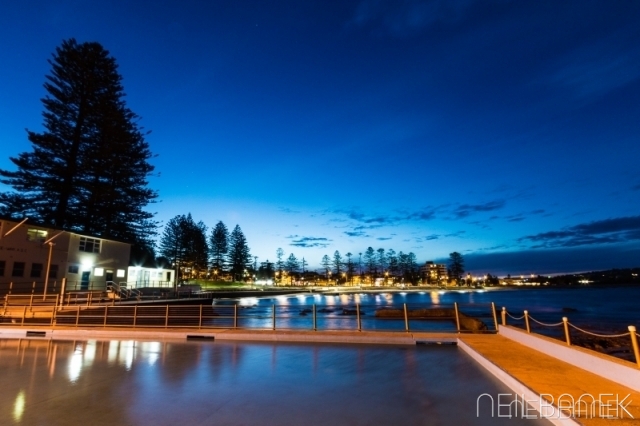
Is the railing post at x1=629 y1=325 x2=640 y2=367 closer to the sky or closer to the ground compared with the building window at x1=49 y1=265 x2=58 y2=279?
closer to the ground

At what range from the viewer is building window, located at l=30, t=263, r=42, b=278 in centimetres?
2908

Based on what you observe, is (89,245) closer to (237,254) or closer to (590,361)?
(590,361)

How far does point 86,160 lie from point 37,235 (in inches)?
745

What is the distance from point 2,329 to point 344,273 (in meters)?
177

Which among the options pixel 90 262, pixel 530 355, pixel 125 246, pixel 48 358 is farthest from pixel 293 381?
pixel 125 246

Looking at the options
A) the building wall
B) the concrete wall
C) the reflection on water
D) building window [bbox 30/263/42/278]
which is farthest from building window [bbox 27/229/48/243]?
the concrete wall

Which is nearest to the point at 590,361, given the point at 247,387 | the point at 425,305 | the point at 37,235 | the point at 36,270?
the point at 247,387

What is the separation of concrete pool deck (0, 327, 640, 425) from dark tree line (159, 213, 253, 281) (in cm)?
6641

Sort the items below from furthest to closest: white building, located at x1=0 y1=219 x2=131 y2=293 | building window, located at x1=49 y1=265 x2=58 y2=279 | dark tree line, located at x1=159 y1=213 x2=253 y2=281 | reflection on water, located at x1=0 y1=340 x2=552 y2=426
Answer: dark tree line, located at x1=159 y1=213 x2=253 y2=281, building window, located at x1=49 y1=265 x2=58 y2=279, white building, located at x1=0 y1=219 x2=131 y2=293, reflection on water, located at x1=0 y1=340 x2=552 y2=426

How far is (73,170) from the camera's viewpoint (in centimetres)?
4412

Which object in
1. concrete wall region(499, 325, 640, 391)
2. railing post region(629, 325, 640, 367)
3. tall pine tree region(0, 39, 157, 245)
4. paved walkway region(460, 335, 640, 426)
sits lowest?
paved walkway region(460, 335, 640, 426)

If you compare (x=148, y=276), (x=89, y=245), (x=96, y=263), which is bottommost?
(x=148, y=276)

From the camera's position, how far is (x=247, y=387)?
7.15 m

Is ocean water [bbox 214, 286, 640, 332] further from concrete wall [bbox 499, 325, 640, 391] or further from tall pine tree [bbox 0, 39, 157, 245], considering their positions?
tall pine tree [bbox 0, 39, 157, 245]
